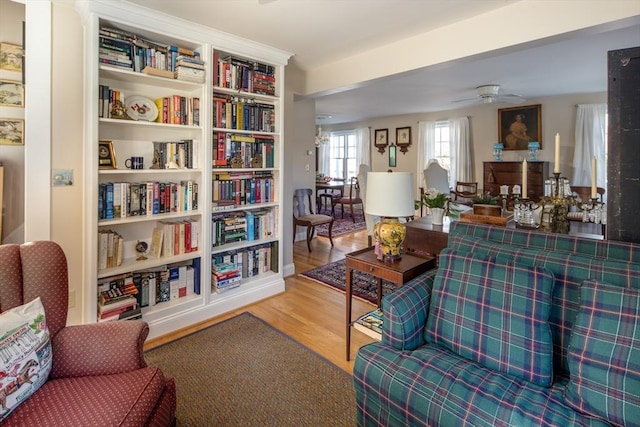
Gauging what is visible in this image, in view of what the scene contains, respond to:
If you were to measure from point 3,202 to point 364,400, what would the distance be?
7.69ft

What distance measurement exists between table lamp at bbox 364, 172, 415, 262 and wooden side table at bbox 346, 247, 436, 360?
0.25 feet

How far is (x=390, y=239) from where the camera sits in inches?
83.3

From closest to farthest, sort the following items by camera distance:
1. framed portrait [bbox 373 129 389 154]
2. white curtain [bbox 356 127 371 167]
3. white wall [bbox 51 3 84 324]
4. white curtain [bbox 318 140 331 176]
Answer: white wall [bbox 51 3 84 324], framed portrait [bbox 373 129 389 154], white curtain [bbox 356 127 371 167], white curtain [bbox 318 140 331 176]

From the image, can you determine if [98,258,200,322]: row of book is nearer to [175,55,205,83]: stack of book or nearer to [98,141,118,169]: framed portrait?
[98,141,118,169]: framed portrait

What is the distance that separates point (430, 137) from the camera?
768 cm

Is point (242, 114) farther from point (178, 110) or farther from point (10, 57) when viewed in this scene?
point (10, 57)

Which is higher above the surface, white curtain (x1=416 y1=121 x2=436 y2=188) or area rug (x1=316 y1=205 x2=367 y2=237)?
white curtain (x1=416 y1=121 x2=436 y2=188)

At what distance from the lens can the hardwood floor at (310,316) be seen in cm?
246

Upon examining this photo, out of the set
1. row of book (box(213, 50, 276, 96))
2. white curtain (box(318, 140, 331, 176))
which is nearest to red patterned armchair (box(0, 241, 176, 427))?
row of book (box(213, 50, 276, 96))

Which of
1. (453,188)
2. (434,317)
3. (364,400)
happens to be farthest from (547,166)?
(364,400)

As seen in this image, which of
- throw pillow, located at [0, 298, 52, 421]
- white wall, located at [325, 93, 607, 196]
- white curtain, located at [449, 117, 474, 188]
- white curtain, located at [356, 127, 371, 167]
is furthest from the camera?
white curtain, located at [356, 127, 371, 167]

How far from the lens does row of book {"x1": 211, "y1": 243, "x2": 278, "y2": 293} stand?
9.81ft

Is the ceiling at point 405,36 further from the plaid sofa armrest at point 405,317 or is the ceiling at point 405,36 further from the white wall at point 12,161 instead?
the plaid sofa armrest at point 405,317

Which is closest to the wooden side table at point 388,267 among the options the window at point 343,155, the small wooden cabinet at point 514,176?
the small wooden cabinet at point 514,176
